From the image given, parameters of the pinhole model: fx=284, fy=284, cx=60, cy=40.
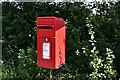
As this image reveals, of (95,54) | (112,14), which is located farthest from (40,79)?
(112,14)

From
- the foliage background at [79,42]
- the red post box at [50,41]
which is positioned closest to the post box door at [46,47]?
the red post box at [50,41]

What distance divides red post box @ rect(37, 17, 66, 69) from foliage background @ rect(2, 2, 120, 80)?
87 centimetres

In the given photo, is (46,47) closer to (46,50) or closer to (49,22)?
(46,50)

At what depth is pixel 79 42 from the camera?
4.89m

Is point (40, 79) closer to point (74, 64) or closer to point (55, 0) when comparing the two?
point (74, 64)

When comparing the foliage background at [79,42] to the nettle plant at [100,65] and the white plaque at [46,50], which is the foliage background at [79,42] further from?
the white plaque at [46,50]

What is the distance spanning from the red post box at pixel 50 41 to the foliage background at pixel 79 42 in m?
0.87

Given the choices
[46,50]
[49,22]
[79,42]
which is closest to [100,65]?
[79,42]

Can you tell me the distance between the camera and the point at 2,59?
578 centimetres

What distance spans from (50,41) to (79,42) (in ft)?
3.81

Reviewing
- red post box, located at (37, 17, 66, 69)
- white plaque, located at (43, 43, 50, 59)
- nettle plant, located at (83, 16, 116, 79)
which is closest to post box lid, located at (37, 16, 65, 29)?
red post box, located at (37, 17, 66, 69)

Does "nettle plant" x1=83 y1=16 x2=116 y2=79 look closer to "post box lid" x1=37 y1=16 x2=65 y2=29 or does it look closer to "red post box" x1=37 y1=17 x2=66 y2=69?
"red post box" x1=37 y1=17 x2=66 y2=69

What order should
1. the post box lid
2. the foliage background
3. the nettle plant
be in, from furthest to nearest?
the foliage background, the nettle plant, the post box lid

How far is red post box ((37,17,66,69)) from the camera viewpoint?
12.4 feet
